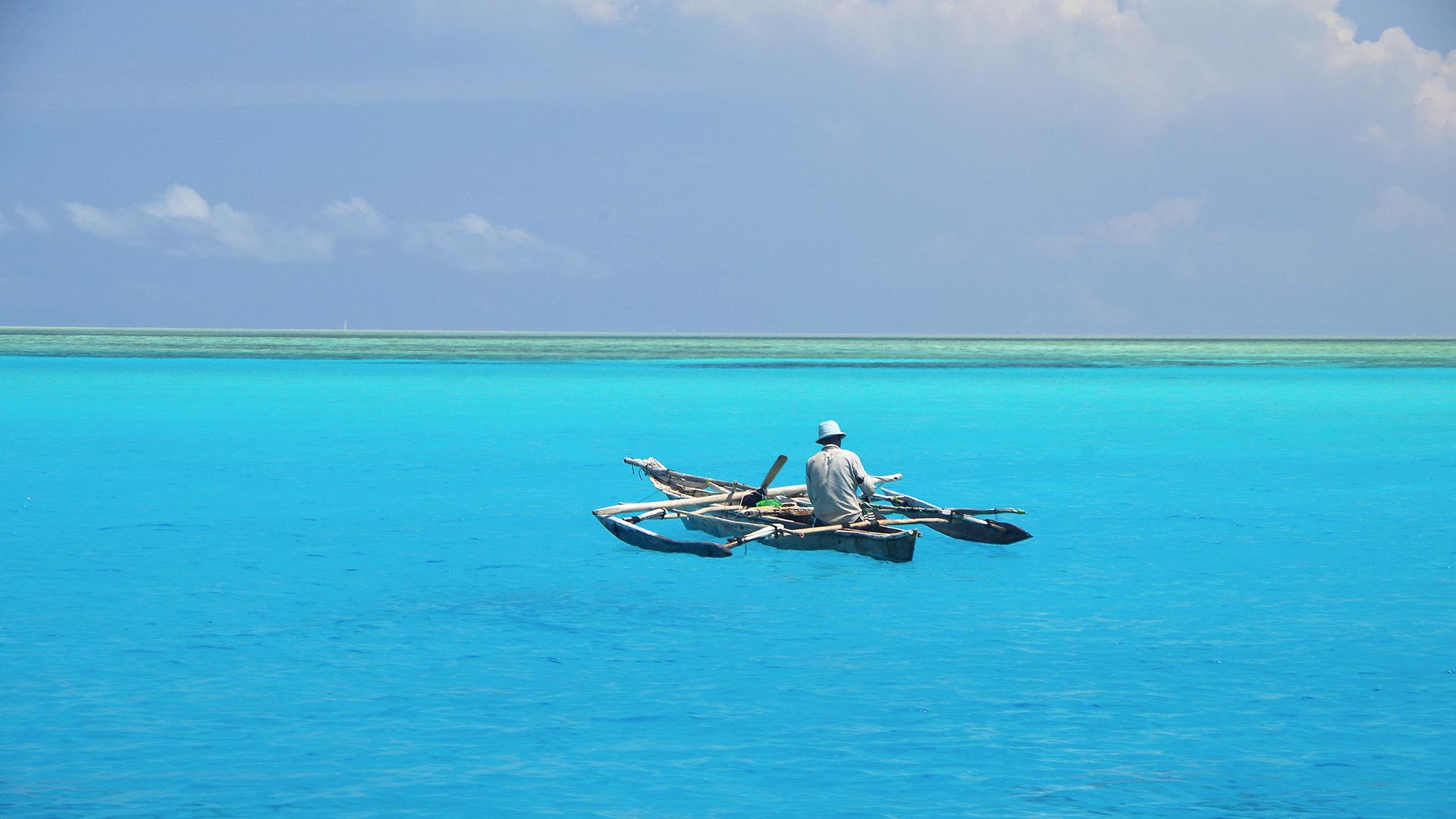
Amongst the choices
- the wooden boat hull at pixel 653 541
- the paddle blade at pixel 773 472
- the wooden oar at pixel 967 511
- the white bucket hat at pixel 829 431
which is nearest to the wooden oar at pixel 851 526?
the wooden oar at pixel 967 511

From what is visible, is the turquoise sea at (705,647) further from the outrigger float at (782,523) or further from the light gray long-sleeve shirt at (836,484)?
the light gray long-sleeve shirt at (836,484)

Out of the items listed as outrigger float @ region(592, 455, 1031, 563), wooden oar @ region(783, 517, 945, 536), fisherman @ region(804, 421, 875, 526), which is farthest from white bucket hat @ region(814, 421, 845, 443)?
wooden oar @ region(783, 517, 945, 536)

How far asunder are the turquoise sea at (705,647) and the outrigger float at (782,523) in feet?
0.74

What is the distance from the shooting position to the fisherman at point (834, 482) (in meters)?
14.2

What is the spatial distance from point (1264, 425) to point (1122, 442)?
7145 mm

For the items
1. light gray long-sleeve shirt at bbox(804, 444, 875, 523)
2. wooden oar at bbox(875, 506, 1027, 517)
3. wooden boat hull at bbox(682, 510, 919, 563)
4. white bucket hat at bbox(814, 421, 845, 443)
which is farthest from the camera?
wooden oar at bbox(875, 506, 1027, 517)

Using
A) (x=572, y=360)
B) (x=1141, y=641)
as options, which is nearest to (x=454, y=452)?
(x=1141, y=641)

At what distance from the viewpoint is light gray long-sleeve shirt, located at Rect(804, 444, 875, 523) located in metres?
14.2

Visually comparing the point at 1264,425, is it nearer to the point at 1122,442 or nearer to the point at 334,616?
the point at 1122,442

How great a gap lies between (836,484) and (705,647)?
3.82 meters

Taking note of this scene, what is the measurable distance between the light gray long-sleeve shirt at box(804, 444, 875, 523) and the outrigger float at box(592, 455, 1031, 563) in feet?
0.55

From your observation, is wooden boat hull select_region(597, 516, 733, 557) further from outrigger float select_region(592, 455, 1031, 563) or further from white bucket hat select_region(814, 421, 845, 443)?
white bucket hat select_region(814, 421, 845, 443)

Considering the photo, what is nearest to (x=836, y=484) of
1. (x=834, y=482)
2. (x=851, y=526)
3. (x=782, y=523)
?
(x=834, y=482)

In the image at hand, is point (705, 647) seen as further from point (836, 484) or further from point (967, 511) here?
point (967, 511)
